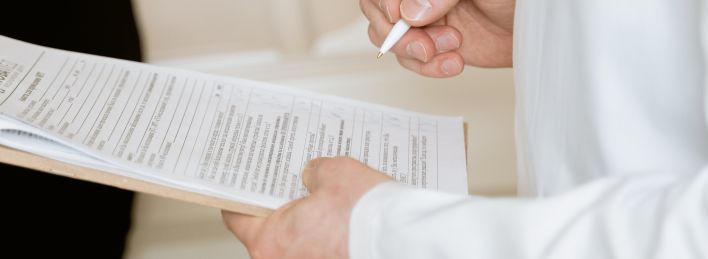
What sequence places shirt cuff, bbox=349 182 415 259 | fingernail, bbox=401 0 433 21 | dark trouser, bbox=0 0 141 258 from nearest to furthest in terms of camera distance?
shirt cuff, bbox=349 182 415 259 → fingernail, bbox=401 0 433 21 → dark trouser, bbox=0 0 141 258

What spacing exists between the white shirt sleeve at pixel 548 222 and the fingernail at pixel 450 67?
1.13 ft

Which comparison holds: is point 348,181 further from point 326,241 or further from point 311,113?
point 311,113

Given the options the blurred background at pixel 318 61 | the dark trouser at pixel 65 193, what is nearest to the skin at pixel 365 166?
the dark trouser at pixel 65 193

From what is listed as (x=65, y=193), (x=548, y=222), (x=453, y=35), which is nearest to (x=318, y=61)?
(x=65, y=193)

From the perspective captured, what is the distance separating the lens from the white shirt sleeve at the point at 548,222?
0.45 meters

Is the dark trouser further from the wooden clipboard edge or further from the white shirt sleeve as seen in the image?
the white shirt sleeve

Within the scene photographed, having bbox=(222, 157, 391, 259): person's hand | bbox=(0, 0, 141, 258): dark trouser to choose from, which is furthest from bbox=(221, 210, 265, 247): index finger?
bbox=(0, 0, 141, 258): dark trouser

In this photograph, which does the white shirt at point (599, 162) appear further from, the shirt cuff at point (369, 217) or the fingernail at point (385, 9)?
the fingernail at point (385, 9)

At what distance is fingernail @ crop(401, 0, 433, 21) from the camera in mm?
838

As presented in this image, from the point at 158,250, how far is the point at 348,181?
32.7 inches

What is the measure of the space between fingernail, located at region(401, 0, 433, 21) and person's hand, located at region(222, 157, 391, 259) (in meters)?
0.22

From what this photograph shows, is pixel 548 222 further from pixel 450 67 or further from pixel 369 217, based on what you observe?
pixel 450 67

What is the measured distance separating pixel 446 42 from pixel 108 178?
0.42 m

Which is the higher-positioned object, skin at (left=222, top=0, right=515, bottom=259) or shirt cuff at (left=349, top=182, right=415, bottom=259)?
shirt cuff at (left=349, top=182, right=415, bottom=259)
